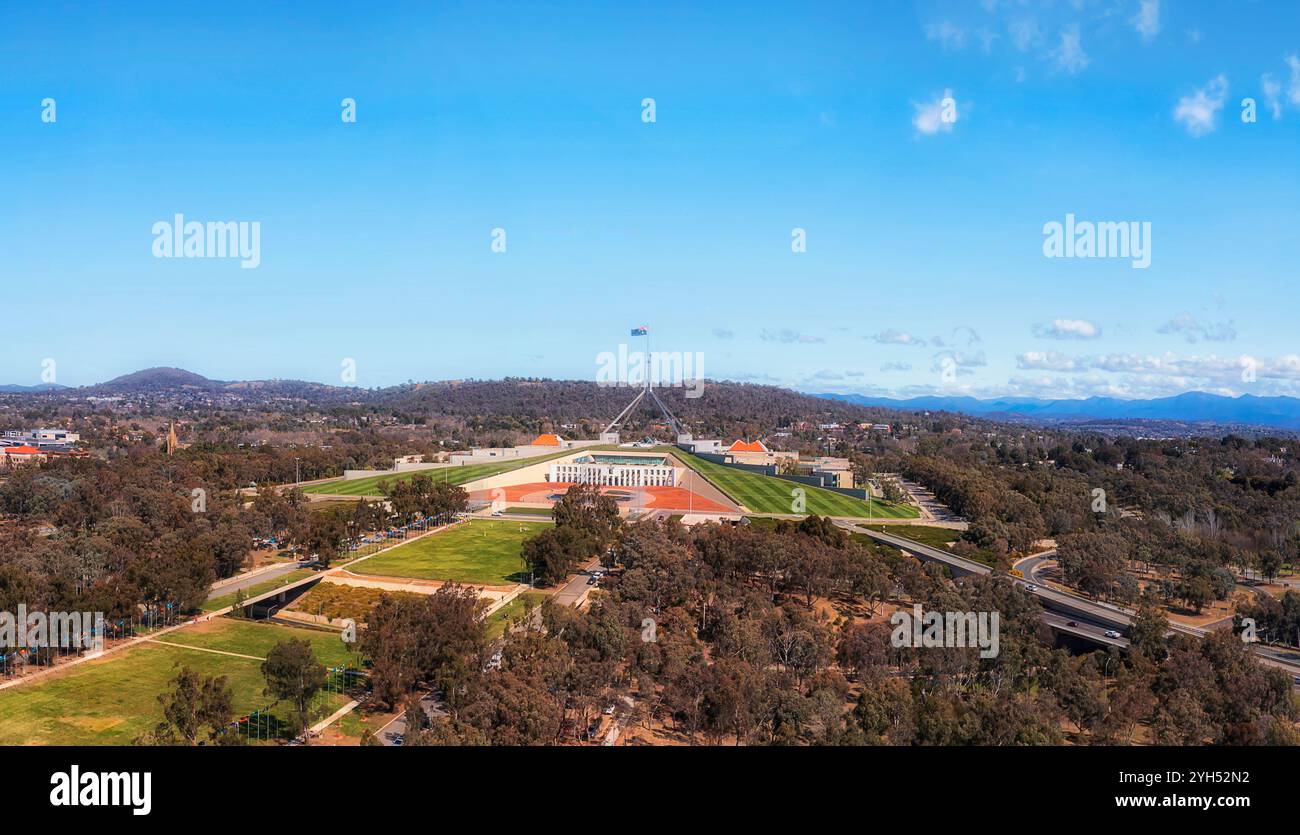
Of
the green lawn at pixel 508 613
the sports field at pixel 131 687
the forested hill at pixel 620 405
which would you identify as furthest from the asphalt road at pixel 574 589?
the forested hill at pixel 620 405

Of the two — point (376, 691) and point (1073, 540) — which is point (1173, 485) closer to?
point (1073, 540)

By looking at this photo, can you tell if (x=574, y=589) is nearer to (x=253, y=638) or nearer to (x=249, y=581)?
(x=253, y=638)

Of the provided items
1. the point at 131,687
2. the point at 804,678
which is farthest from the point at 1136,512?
the point at 131,687

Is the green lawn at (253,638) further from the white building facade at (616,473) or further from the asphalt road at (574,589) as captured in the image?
the white building facade at (616,473)

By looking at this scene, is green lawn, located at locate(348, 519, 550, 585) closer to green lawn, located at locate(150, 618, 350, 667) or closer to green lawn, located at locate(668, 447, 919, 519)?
green lawn, located at locate(150, 618, 350, 667)

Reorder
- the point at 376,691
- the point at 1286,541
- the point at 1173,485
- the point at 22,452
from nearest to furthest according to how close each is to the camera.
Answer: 1. the point at 376,691
2. the point at 1286,541
3. the point at 1173,485
4. the point at 22,452

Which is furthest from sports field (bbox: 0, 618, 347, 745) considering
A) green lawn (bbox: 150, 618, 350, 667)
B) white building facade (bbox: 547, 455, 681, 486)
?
white building facade (bbox: 547, 455, 681, 486)

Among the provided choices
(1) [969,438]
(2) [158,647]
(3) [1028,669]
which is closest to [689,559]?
(3) [1028,669]
